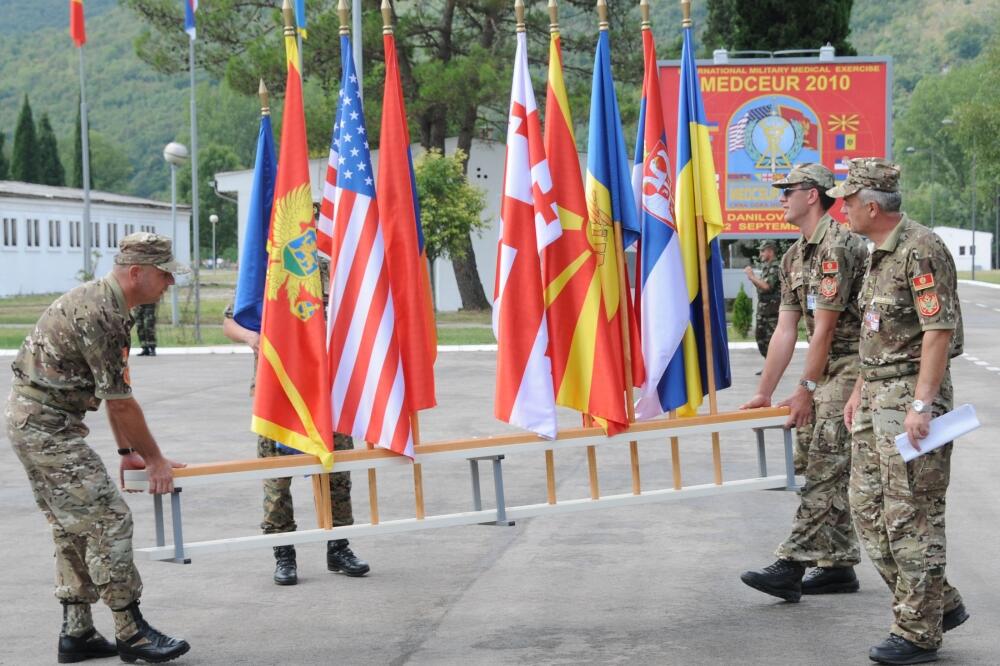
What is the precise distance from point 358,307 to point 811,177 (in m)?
2.44

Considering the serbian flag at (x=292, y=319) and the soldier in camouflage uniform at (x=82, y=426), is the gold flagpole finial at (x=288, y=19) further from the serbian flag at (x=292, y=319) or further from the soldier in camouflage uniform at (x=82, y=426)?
the soldier in camouflage uniform at (x=82, y=426)

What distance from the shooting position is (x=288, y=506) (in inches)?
299

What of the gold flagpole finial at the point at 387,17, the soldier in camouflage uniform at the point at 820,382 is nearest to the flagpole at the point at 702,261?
the soldier in camouflage uniform at the point at 820,382

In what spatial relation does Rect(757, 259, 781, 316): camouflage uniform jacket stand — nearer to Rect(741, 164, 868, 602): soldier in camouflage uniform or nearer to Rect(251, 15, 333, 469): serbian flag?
Rect(741, 164, 868, 602): soldier in camouflage uniform

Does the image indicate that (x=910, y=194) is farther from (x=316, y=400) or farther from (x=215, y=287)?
(x=316, y=400)

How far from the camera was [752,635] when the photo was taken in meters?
6.41

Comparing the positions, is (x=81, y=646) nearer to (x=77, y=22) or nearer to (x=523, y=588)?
(x=523, y=588)

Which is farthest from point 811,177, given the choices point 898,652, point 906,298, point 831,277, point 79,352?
point 79,352

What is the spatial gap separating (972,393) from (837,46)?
788 inches

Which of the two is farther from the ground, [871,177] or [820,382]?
[871,177]

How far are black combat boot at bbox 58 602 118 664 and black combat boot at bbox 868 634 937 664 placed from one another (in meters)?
3.36

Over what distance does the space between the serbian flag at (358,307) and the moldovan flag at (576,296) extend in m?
0.80

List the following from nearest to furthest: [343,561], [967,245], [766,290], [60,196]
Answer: [343,561] → [766,290] → [60,196] → [967,245]

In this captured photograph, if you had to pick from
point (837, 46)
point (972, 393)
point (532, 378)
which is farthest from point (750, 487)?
point (837, 46)
